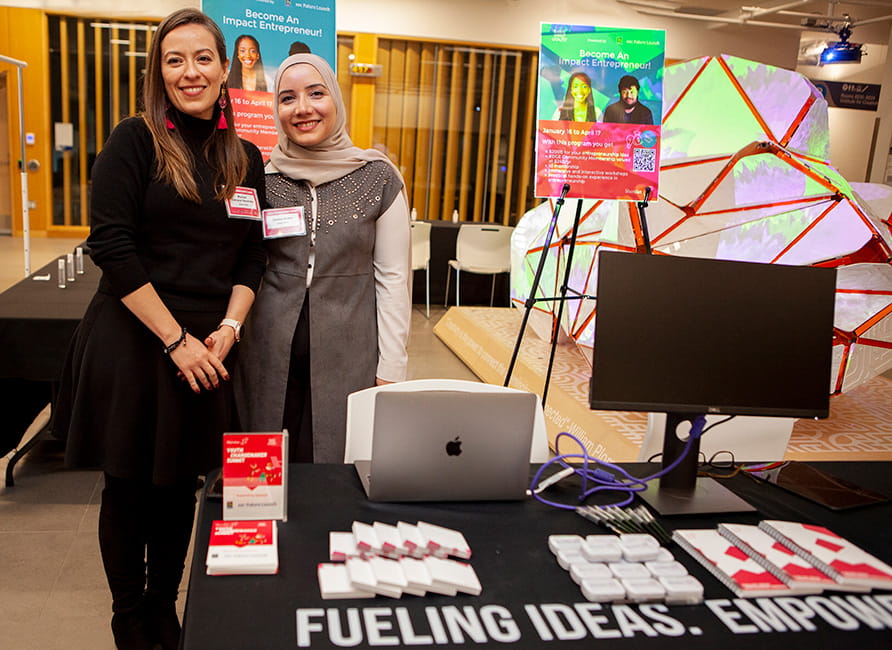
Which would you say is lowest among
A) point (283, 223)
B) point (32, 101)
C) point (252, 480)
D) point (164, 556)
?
point (164, 556)

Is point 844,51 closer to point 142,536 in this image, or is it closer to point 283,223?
point 283,223

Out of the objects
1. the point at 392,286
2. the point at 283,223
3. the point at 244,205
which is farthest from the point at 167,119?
the point at 392,286

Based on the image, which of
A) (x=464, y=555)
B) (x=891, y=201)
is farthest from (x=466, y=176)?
(x=464, y=555)

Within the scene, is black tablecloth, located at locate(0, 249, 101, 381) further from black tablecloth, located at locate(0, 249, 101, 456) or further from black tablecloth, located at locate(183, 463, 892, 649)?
black tablecloth, located at locate(183, 463, 892, 649)

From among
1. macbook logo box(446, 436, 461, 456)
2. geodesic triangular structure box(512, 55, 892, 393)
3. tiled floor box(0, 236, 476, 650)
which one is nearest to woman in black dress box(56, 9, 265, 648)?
tiled floor box(0, 236, 476, 650)

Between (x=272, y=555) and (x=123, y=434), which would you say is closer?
(x=272, y=555)

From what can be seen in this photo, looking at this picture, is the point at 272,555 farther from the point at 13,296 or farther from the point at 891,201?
the point at 891,201

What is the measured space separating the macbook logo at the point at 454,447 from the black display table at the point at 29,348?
2.10 m

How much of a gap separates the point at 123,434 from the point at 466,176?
925cm

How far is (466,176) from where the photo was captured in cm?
1071

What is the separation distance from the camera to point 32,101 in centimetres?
976

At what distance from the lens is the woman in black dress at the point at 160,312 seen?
5.83 feet

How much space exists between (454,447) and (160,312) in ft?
2.56

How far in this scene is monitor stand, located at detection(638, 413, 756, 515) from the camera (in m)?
1.56
